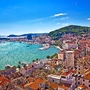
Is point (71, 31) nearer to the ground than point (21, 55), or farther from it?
farther from it

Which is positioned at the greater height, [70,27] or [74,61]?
[70,27]

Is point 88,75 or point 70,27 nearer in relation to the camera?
point 88,75

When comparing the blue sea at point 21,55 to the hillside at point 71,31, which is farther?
the hillside at point 71,31

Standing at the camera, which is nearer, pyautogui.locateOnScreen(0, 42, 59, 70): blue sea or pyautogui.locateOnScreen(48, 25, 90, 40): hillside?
pyautogui.locateOnScreen(0, 42, 59, 70): blue sea

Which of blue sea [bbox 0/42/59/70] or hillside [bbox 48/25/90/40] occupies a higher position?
hillside [bbox 48/25/90/40]

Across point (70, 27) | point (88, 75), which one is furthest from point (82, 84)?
point (70, 27)

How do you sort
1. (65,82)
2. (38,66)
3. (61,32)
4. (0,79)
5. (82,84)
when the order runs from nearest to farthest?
(82,84) → (65,82) → (0,79) → (38,66) → (61,32)

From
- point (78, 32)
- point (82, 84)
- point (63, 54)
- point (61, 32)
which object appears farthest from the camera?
point (61, 32)

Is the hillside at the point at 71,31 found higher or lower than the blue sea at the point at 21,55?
higher

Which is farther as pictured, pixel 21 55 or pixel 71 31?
pixel 71 31

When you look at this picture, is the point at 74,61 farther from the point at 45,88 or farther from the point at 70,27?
the point at 70,27
